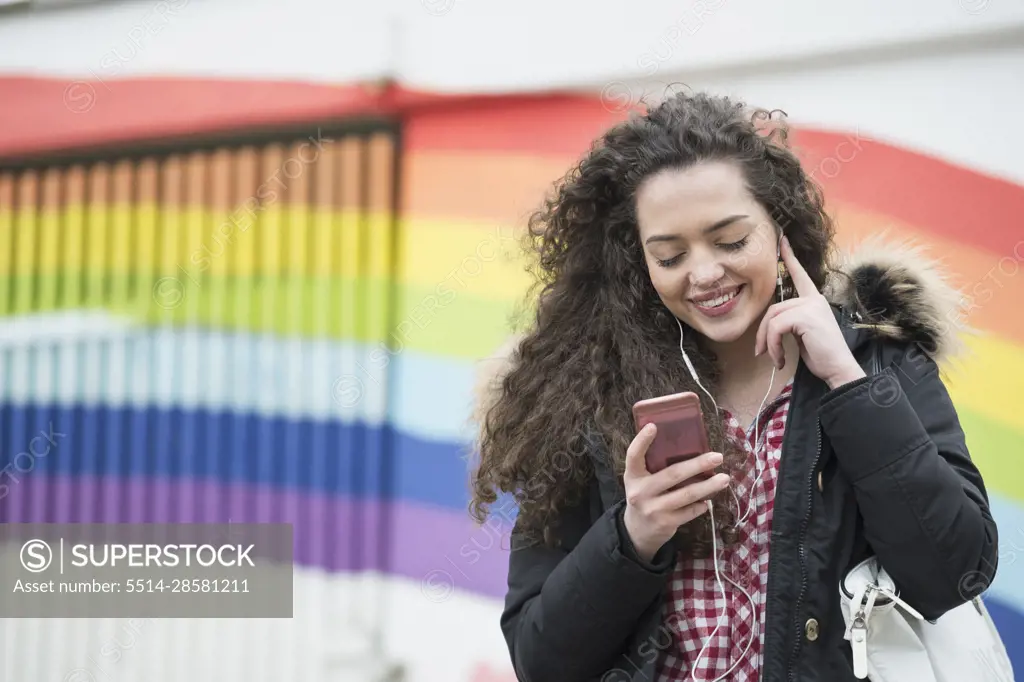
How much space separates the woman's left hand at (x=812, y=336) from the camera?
127cm

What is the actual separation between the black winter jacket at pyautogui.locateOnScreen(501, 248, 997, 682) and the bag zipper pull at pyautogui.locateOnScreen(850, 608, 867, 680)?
0.04 meters

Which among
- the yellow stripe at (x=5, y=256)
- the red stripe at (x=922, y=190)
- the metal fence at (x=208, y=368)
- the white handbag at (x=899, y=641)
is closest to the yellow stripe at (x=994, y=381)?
the red stripe at (x=922, y=190)

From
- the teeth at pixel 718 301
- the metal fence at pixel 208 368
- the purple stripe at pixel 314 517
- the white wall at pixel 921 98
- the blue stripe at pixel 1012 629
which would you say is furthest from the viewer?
the metal fence at pixel 208 368

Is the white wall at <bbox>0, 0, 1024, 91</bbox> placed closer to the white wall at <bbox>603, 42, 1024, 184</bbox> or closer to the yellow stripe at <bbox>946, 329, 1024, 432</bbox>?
the white wall at <bbox>603, 42, 1024, 184</bbox>

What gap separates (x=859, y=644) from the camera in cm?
120

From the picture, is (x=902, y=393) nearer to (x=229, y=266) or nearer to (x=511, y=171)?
(x=511, y=171)

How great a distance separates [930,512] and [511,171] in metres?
1.85

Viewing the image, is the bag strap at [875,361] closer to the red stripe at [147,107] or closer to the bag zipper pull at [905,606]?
the bag zipper pull at [905,606]

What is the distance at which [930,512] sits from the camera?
46.3 inches

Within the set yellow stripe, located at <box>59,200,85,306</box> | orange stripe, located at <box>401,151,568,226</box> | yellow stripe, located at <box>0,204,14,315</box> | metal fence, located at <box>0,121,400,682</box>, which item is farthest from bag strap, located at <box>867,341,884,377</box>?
yellow stripe, located at <box>0,204,14,315</box>

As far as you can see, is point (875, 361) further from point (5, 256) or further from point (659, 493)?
point (5, 256)

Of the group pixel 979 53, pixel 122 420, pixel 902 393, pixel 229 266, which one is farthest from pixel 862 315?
pixel 122 420

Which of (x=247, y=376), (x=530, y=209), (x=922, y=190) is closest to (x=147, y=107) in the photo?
(x=247, y=376)

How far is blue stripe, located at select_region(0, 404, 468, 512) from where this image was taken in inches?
112
